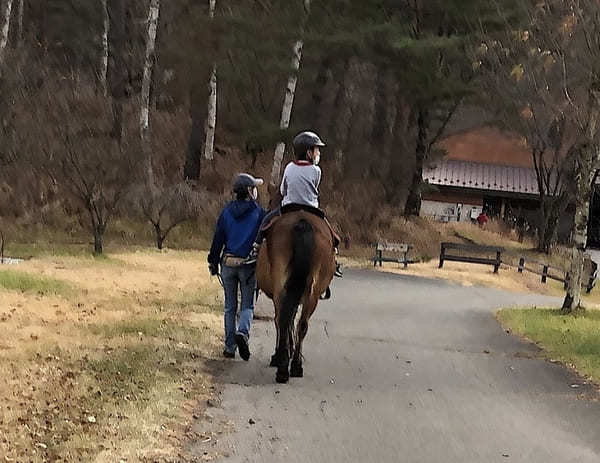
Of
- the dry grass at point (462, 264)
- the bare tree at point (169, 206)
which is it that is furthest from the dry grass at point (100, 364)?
the dry grass at point (462, 264)

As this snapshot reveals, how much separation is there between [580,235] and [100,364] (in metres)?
10.9

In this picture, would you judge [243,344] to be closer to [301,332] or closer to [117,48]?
[301,332]

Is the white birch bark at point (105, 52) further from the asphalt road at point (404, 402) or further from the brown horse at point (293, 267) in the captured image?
the brown horse at point (293, 267)

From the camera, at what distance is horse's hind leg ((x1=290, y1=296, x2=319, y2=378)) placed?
829cm

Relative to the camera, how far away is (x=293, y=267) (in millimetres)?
8039

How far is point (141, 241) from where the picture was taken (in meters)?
26.6

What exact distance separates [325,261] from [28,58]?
95.7 feet

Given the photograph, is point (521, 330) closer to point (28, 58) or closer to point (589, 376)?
point (589, 376)

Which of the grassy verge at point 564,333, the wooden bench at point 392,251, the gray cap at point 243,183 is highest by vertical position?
the gray cap at point 243,183

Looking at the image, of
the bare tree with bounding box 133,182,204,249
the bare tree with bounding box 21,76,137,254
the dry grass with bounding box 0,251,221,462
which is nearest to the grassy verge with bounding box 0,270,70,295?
the dry grass with bounding box 0,251,221,462

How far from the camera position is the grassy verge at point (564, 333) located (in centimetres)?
1094

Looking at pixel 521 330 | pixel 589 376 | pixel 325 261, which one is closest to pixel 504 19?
pixel 521 330

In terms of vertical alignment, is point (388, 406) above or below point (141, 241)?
above

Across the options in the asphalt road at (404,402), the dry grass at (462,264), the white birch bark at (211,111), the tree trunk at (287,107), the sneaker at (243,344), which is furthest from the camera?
the white birch bark at (211,111)
